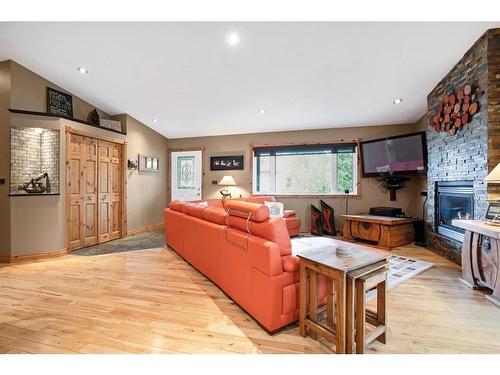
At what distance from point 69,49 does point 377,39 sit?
389 centimetres

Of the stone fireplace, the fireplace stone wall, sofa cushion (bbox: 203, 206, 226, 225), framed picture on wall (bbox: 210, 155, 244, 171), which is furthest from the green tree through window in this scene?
the fireplace stone wall

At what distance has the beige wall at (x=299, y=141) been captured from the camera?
5014mm

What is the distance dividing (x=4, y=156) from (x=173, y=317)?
12.1 ft

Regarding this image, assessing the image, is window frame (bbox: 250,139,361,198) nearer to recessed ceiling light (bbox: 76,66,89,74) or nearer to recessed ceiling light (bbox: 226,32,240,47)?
recessed ceiling light (bbox: 226,32,240,47)

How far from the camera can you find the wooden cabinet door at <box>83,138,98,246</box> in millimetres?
4348

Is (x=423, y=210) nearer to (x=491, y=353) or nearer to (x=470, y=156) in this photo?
(x=470, y=156)

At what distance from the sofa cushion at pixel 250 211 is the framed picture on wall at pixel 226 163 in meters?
3.79

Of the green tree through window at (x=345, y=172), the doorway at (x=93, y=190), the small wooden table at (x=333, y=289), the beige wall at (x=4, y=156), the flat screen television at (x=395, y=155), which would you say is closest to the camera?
the small wooden table at (x=333, y=289)

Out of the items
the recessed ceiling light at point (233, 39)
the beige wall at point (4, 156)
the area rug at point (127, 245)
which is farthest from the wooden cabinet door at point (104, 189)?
the recessed ceiling light at point (233, 39)

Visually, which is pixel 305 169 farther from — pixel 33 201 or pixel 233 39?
pixel 33 201

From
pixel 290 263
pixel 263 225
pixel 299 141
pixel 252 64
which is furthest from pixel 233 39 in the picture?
pixel 299 141

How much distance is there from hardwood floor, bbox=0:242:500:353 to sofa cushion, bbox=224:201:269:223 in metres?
0.86

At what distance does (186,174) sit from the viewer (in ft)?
21.5

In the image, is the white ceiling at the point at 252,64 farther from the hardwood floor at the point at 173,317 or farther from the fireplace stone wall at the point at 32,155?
the hardwood floor at the point at 173,317
